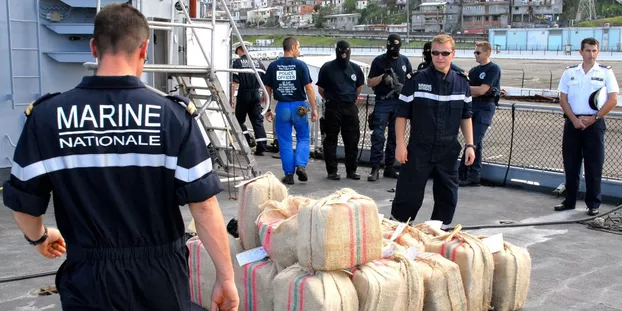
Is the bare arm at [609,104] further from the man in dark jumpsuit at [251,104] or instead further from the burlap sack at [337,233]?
the man in dark jumpsuit at [251,104]

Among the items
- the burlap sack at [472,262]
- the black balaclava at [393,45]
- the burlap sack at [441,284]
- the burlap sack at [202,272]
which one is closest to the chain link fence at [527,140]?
the black balaclava at [393,45]

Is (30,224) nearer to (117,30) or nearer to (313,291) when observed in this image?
(117,30)

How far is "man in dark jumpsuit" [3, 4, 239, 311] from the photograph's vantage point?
261 centimetres

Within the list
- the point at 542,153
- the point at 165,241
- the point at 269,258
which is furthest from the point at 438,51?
the point at 542,153

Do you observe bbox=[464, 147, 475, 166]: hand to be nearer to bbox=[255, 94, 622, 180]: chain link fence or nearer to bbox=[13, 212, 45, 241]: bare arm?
bbox=[255, 94, 622, 180]: chain link fence

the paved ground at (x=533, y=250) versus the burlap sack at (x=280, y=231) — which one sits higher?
the burlap sack at (x=280, y=231)

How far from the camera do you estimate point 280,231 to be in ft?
14.3

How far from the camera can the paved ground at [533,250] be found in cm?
523

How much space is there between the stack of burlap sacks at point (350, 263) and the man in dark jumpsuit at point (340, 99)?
15.1 feet

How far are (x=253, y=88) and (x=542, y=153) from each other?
217 inches

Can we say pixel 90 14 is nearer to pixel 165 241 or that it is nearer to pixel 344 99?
pixel 344 99

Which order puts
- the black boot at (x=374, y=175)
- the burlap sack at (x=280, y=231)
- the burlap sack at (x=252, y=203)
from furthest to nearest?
the black boot at (x=374, y=175) < the burlap sack at (x=252, y=203) < the burlap sack at (x=280, y=231)

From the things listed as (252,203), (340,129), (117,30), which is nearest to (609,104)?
(340,129)

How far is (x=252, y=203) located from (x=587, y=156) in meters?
4.64
